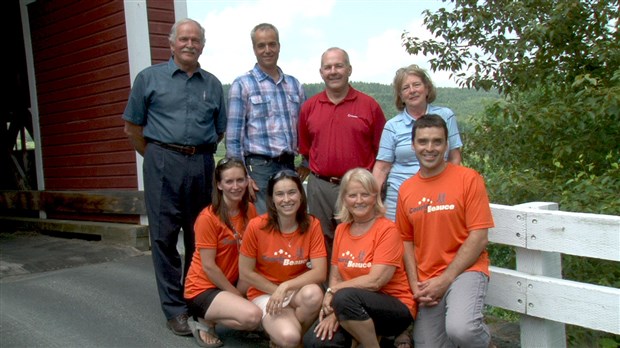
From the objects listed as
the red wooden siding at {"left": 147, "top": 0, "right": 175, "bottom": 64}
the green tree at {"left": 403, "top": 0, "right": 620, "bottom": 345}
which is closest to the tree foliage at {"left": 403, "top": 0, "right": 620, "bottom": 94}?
the green tree at {"left": 403, "top": 0, "right": 620, "bottom": 345}

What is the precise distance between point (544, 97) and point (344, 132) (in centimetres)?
350

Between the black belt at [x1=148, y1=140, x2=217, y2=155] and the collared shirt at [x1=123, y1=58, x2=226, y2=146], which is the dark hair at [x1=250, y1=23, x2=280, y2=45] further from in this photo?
the black belt at [x1=148, y1=140, x2=217, y2=155]

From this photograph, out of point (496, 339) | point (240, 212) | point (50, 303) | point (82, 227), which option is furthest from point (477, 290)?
point (82, 227)

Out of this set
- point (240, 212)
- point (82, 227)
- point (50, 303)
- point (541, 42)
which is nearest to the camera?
point (240, 212)

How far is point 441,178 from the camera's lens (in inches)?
126

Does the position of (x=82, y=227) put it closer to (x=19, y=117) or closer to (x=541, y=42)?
(x=19, y=117)

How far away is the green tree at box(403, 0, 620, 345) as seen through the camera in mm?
5418

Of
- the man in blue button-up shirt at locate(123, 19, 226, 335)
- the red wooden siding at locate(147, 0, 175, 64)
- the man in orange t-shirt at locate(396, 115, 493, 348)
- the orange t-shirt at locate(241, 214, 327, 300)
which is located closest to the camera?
the man in orange t-shirt at locate(396, 115, 493, 348)

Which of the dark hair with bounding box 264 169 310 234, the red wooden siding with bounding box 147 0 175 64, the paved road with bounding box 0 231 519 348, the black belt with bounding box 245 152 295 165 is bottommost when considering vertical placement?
the paved road with bounding box 0 231 519 348

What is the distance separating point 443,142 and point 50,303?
329cm

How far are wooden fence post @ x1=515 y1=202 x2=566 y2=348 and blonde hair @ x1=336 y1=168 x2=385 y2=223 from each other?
752 mm

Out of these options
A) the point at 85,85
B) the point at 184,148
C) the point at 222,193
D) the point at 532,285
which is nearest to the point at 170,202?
the point at 184,148


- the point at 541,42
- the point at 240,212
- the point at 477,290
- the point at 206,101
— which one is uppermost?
the point at 541,42

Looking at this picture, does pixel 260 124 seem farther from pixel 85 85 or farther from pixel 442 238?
pixel 85 85
